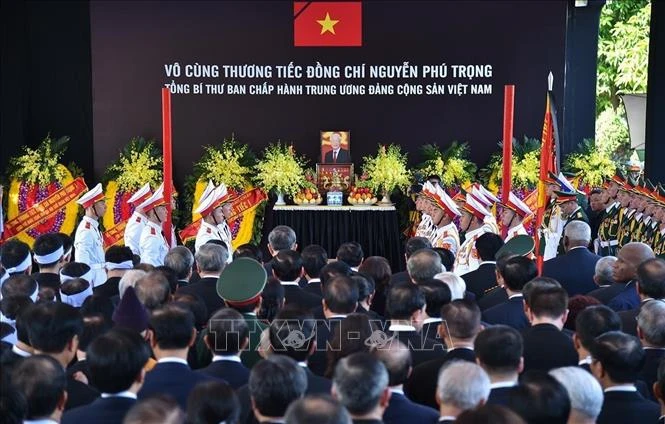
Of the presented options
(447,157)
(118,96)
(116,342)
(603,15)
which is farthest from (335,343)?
(603,15)

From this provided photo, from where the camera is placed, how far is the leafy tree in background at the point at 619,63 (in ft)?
65.5

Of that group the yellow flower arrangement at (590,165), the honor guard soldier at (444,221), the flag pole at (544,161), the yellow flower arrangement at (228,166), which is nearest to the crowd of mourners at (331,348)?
the flag pole at (544,161)

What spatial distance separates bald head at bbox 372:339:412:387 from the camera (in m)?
3.75

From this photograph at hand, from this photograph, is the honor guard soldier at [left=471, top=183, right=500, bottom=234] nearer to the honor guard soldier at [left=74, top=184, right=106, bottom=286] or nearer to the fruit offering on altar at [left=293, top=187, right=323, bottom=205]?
the fruit offering on altar at [left=293, top=187, right=323, bottom=205]

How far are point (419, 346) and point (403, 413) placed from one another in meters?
0.95

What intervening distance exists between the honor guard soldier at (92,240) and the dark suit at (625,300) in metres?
4.41

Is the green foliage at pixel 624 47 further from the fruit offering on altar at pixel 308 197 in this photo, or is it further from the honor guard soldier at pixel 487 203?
the honor guard soldier at pixel 487 203

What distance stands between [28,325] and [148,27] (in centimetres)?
841

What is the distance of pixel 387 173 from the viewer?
452 inches

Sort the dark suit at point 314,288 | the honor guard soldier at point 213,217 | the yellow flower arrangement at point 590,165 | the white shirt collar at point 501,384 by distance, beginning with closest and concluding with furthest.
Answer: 1. the white shirt collar at point 501,384
2. the dark suit at point 314,288
3. the honor guard soldier at point 213,217
4. the yellow flower arrangement at point 590,165

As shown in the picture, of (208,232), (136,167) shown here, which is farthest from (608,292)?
(136,167)

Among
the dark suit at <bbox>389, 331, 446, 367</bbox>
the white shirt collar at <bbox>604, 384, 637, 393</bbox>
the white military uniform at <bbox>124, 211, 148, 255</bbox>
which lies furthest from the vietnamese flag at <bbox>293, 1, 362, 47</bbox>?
the white shirt collar at <bbox>604, 384, 637, 393</bbox>

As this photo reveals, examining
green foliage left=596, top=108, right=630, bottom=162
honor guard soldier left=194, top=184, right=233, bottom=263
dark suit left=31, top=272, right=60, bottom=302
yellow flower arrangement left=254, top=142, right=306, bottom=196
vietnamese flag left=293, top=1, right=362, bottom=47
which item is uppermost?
vietnamese flag left=293, top=1, right=362, bottom=47

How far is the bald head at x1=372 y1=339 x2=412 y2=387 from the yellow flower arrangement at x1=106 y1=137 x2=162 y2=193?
26.8 feet
